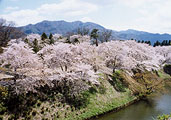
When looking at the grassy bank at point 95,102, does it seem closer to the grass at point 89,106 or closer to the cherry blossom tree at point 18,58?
the grass at point 89,106

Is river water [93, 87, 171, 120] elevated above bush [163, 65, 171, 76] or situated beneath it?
situated beneath

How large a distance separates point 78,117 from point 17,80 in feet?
22.4

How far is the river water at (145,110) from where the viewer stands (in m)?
15.2

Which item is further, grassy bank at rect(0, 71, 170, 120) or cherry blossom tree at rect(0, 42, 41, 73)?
cherry blossom tree at rect(0, 42, 41, 73)

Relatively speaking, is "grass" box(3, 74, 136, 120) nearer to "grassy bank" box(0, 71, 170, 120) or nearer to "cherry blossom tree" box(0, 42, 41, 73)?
"grassy bank" box(0, 71, 170, 120)

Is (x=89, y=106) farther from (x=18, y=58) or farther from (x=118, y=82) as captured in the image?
(x=18, y=58)

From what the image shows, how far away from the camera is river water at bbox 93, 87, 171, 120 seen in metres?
15.2

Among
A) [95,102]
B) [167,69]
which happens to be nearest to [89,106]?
[95,102]

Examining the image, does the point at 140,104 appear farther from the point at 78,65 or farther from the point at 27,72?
the point at 27,72

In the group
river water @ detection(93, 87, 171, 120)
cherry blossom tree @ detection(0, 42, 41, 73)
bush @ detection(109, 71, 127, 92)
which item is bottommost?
river water @ detection(93, 87, 171, 120)

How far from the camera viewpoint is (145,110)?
1719 centimetres

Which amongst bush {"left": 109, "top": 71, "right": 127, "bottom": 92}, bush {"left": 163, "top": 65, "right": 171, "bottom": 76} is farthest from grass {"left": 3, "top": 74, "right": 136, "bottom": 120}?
bush {"left": 163, "top": 65, "right": 171, "bottom": 76}

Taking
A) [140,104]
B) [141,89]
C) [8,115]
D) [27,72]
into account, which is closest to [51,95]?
[27,72]

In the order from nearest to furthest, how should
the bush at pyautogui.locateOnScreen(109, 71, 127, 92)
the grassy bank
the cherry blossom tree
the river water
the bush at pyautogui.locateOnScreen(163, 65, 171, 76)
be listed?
1. the grassy bank
2. the cherry blossom tree
3. the river water
4. the bush at pyautogui.locateOnScreen(109, 71, 127, 92)
5. the bush at pyautogui.locateOnScreen(163, 65, 171, 76)
